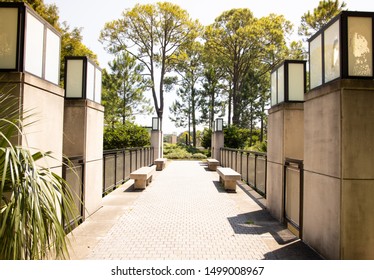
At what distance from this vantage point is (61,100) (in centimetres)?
523

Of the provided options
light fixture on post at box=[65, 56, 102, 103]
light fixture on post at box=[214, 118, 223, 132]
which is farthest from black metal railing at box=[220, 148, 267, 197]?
light fixture on post at box=[214, 118, 223, 132]

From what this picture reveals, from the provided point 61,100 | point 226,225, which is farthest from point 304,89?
point 61,100

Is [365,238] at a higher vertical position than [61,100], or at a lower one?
lower

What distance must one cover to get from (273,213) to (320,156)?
2.87 meters

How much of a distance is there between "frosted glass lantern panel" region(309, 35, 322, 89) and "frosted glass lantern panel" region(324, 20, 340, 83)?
0.81ft

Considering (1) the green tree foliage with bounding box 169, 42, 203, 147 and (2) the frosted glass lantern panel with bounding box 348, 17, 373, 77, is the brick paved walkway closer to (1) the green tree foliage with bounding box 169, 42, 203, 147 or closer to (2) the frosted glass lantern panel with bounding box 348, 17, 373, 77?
(2) the frosted glass lantern panel with bounding box 348, 17, 373, 77

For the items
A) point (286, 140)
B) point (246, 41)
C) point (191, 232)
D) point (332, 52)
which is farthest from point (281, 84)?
point (246, 41)

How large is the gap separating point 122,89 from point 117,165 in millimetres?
23621

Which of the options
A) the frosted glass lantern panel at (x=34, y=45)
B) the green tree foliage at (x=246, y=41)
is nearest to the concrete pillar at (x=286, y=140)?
the frosted glass lantern panel at (x=34, y=45)

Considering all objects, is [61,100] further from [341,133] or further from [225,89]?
[225,89]

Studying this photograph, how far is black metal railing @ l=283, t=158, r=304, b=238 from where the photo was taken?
5.48 m

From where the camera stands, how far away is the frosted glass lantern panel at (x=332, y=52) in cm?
432

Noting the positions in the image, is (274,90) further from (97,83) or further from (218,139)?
(218,139)

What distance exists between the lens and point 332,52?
14.8 feet
